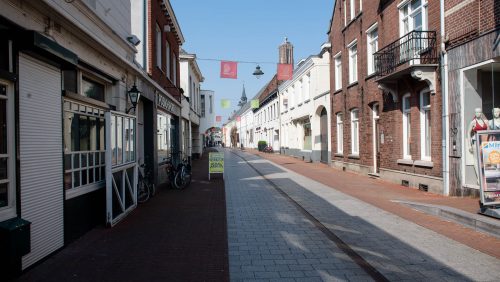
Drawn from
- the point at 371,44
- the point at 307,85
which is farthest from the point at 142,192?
the point at 307,85

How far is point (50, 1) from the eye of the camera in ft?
17.6

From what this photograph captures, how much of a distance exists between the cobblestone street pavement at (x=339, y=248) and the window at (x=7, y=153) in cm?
274

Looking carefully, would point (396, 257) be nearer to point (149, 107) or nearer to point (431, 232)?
point (431, 232)

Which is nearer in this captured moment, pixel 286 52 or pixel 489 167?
pixel 489 167

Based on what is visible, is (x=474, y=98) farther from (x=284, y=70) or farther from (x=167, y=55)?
(x=284, y=70)

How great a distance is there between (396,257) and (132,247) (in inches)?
151

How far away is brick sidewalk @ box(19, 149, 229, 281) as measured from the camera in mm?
4902

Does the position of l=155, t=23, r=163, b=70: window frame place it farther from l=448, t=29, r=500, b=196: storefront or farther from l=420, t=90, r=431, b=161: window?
l=448, t=29, r=500, b=196: storefront

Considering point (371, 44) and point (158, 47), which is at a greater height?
point (371, 44)

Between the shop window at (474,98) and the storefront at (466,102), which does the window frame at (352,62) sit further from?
the shop window at (474,98)

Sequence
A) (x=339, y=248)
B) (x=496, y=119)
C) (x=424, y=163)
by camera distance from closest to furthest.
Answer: (x=339, y=248), (x=496, y=119), (x=424, y=163)

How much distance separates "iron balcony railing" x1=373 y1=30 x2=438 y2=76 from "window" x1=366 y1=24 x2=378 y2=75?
2.47 meters

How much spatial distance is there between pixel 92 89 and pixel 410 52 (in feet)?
30.5

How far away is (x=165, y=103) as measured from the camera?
15164mm
